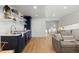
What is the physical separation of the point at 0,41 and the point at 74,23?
8.01ft

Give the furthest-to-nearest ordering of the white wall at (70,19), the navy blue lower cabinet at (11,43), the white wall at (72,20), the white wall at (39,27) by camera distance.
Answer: the white wall at (39,27) → the white wall at (70,19) → the white wall at (72,20) → the navy blue lower cabinet at (11,43)

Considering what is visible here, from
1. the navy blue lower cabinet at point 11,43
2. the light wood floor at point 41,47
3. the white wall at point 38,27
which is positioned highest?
the white wall at point 38,27

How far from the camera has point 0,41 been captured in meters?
2.89

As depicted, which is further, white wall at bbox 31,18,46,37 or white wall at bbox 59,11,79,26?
white wall at bbox 31,18,46,37

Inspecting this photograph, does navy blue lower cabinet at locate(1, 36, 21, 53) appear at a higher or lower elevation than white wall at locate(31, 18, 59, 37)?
lower

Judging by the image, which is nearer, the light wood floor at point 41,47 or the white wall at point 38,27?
the light wood floor at point 41,47

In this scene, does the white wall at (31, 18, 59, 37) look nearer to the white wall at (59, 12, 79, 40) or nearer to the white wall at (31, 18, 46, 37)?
the white wall at (31, 18, 46, 37)

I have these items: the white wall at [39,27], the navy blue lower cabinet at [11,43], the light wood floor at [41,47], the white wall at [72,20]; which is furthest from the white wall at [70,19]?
the navy blue lower cabinet at [11,43]

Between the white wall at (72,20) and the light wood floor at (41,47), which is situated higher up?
the white wall at (72,20)

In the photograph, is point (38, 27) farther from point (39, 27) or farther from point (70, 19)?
point (70, 19)

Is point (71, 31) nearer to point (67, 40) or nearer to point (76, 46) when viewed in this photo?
point (67, 40)

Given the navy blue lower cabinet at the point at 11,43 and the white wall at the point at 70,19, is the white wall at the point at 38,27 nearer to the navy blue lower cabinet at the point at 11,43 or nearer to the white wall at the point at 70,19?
the white wall at the point at 70,19

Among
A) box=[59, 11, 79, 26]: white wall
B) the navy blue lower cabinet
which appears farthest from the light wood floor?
box=[59, 11, 79, 26]: white wall
